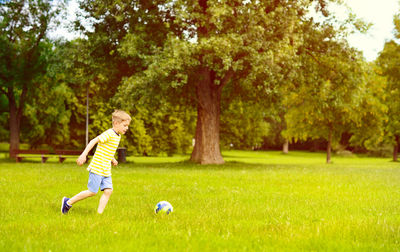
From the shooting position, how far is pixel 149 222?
7457 mm

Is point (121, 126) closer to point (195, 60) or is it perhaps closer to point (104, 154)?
point (104, 154)

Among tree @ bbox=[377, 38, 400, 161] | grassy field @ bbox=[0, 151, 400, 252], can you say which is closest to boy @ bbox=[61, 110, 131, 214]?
grassy field @ bbox=[0, 151, 400, 252]

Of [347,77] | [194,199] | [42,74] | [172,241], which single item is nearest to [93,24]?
[42,74]

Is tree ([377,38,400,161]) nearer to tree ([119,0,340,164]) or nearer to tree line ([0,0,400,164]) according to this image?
tree line ([0,0,400,164])

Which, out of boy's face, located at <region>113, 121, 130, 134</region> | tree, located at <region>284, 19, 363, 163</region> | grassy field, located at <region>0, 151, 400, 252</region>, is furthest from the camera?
tree, located at <region>284, 19, 363, 163</region>

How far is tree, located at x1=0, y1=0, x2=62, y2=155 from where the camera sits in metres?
32.9

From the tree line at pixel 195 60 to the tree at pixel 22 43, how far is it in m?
0.07

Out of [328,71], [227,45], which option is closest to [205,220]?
[227,45]

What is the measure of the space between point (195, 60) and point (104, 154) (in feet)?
46.5

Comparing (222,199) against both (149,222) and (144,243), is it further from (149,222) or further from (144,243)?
(144,243)

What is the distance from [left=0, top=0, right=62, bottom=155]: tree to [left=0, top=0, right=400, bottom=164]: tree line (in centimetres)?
7

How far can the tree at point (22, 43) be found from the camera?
108 ft

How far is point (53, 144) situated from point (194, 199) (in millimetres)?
39970

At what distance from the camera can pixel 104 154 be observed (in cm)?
810
